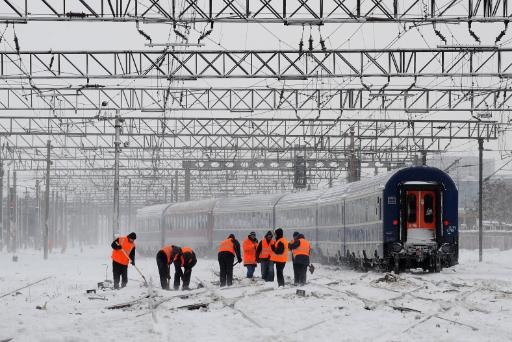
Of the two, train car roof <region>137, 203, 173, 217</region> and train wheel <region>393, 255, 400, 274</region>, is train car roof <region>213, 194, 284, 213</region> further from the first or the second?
train wheel <region>393, 255, 400, 274</region>

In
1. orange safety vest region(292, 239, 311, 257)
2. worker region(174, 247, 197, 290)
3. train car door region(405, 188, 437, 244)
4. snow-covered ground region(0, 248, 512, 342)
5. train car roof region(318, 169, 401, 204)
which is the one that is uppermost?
train car roof region(318, 169, 401, 204)

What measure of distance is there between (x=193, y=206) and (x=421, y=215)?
2406 centimetres

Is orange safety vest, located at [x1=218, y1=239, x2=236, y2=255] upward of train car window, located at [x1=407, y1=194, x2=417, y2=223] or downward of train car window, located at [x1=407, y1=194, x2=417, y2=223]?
downward

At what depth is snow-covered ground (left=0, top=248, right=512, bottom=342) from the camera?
1327 cm

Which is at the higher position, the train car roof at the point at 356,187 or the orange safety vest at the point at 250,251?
the train car roof at the point at 356,187

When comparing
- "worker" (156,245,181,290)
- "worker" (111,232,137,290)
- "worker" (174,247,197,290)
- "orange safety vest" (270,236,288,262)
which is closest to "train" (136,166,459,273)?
"orange safety vest" (270,236,288,262)

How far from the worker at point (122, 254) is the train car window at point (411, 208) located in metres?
7.80

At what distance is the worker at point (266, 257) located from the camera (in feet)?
81.6

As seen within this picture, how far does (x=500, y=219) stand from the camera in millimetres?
92500

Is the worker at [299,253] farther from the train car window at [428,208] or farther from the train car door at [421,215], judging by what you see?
the train car window at [428,208]

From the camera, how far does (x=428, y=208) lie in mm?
27844

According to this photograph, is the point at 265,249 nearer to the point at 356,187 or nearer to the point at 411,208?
the point at 411,208

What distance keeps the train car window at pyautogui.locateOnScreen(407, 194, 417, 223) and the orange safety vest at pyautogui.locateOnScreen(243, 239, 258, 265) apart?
4.50m

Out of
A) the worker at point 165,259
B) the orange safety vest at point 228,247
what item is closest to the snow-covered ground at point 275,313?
the worker at point 165,259
